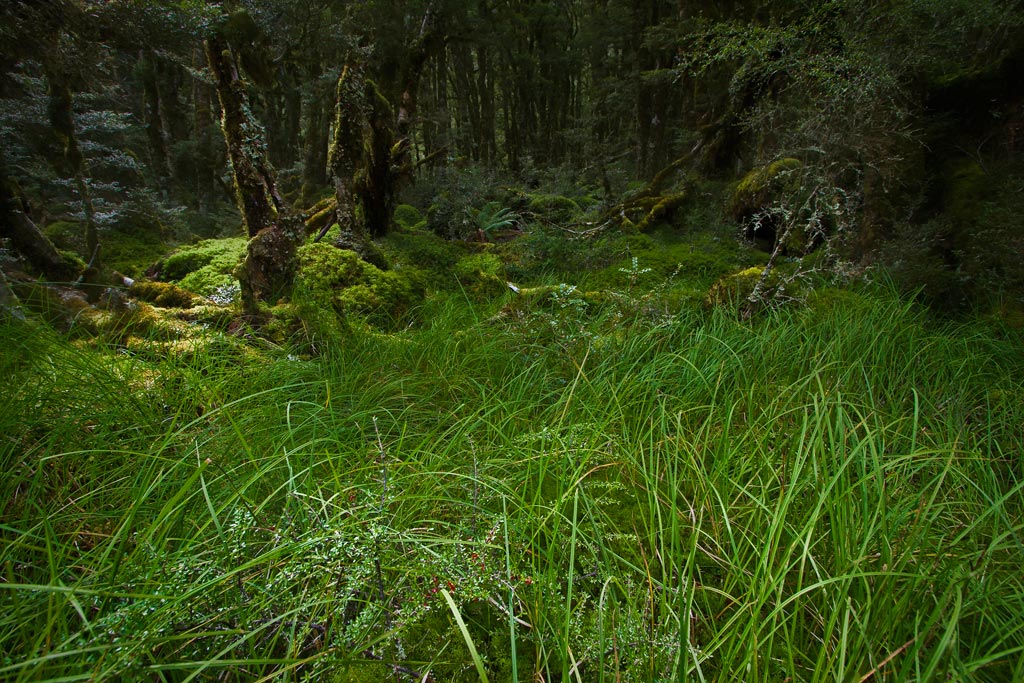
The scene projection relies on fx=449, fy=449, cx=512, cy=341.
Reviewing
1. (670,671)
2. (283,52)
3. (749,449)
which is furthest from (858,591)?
(283,52)

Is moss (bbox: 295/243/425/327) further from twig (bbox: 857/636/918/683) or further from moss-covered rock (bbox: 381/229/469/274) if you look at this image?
twig (bbox: 857/636/918/683)

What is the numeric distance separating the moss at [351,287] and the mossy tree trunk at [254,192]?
0.70ft

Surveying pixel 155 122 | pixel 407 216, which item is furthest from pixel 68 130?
pixel 155 122

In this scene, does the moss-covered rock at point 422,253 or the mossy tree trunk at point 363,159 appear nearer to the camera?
the mossy tree trunk at point 363,159

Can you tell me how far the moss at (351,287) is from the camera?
11.3 feet

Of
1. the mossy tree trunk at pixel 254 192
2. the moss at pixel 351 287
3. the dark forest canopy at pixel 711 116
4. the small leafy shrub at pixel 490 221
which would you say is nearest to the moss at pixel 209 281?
the mossy tree trunk at pixel 254 192

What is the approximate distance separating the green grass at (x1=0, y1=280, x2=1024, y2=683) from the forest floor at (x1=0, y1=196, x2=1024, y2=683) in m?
0.01

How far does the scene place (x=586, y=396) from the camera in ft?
7.00

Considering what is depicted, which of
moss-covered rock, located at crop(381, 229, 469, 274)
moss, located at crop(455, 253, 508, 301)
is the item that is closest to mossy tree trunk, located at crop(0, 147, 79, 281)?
moss-covered rock, located at crop(381, 229, 469, 274)

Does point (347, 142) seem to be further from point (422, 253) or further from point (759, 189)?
point (759, 189)

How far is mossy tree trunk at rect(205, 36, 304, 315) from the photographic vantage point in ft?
12.0

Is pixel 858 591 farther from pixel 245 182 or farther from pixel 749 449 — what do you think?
pixel 245 182

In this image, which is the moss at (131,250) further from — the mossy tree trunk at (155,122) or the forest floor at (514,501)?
the mossy tree trunk at (155,122)

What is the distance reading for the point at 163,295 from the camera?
3705mm
